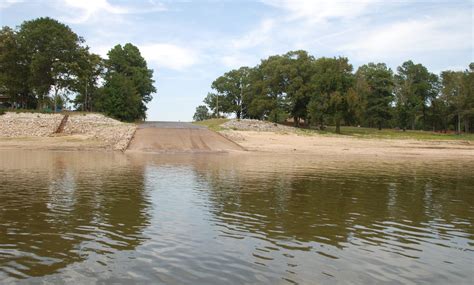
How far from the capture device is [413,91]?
356ft

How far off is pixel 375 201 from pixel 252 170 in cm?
1194

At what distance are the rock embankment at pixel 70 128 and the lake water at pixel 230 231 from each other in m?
29.3

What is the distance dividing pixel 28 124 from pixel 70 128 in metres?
6.13

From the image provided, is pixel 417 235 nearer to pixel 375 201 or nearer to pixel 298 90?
pixel 375 201

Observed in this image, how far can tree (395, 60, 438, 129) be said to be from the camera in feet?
338

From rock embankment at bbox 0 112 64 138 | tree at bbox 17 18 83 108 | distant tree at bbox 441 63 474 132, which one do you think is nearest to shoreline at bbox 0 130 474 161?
rock embankment at bbox 0 112 64 138

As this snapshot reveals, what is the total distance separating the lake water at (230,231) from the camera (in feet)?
27.8

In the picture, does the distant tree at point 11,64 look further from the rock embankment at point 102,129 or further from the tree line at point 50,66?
the rock embankment at point 102,129

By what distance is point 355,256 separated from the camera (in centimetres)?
980

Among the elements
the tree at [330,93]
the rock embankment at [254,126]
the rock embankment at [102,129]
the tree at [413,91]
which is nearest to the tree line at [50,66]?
the rock embankment at [102,129]

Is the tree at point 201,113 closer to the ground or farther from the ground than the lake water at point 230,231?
farther from the ground

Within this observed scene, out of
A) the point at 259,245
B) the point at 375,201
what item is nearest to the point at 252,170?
the point at 375,201

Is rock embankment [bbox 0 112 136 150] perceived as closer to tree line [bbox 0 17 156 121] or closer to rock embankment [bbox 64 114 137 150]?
rock embankment [bbox 64 114 137 150]

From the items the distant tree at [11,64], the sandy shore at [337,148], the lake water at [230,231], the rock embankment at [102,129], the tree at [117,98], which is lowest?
the lake water at [230,231]
